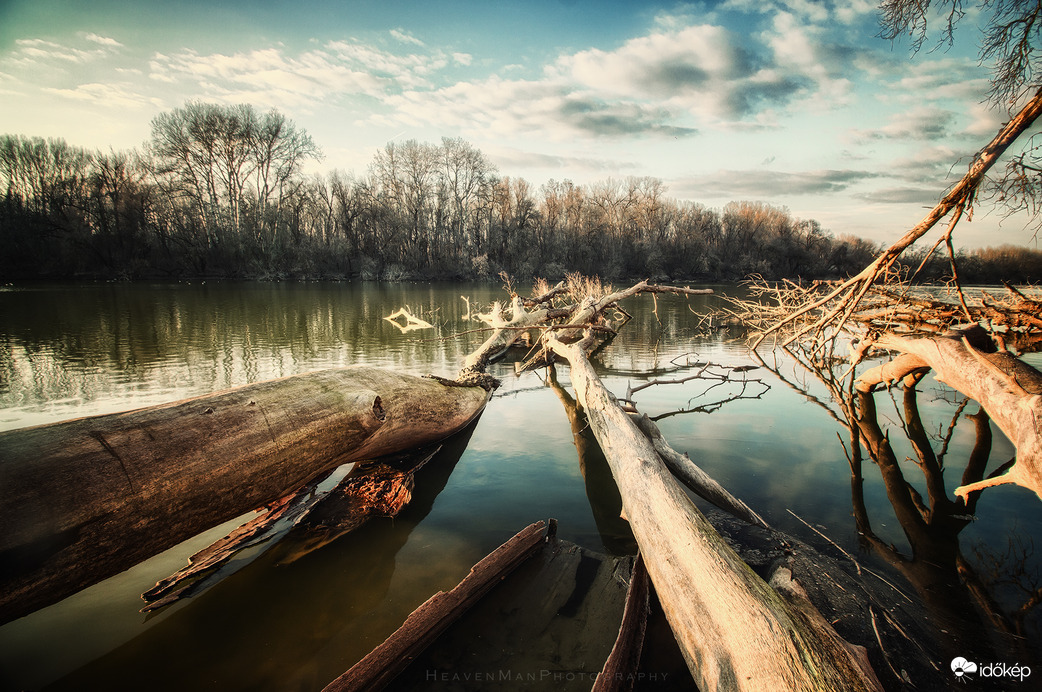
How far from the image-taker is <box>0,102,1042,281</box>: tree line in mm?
35781

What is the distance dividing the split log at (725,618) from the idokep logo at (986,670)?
103 cm

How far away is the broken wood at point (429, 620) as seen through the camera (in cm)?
178

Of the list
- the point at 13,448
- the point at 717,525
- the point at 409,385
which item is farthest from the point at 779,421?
the point at 13,448

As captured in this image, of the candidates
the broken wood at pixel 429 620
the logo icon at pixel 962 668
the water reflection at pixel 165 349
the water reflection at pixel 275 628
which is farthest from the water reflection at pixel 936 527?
the water reflection at pixel 165 349

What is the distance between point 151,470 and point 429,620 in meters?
1.51

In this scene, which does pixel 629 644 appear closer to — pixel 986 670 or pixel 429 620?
pixel 429 620

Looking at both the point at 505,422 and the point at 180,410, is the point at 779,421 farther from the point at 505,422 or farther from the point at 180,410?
the point at 180,410

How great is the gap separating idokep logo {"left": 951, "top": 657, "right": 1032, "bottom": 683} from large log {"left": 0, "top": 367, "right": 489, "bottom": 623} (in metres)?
3.79

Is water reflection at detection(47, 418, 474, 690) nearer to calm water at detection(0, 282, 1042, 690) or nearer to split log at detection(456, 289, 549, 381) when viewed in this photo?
calm water at detection(0, 282, 1042, 690)

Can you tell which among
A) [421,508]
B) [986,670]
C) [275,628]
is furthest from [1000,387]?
[275,628]

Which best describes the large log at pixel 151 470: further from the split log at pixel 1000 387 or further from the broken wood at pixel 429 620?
the split log at pixel 1000 387

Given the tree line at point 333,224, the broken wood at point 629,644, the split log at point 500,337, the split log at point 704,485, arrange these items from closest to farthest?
the broken wood at point 629,644
the split log at point 704,485
the split log at point 500,337
the tree line at point 333,224

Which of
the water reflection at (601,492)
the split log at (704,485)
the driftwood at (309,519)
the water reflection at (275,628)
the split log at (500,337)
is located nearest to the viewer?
the water reflection at (275,628)

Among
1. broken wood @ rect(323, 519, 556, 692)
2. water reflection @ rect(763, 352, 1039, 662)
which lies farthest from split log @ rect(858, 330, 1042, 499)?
broken wood @ rect(323, 519, 556, 692)
